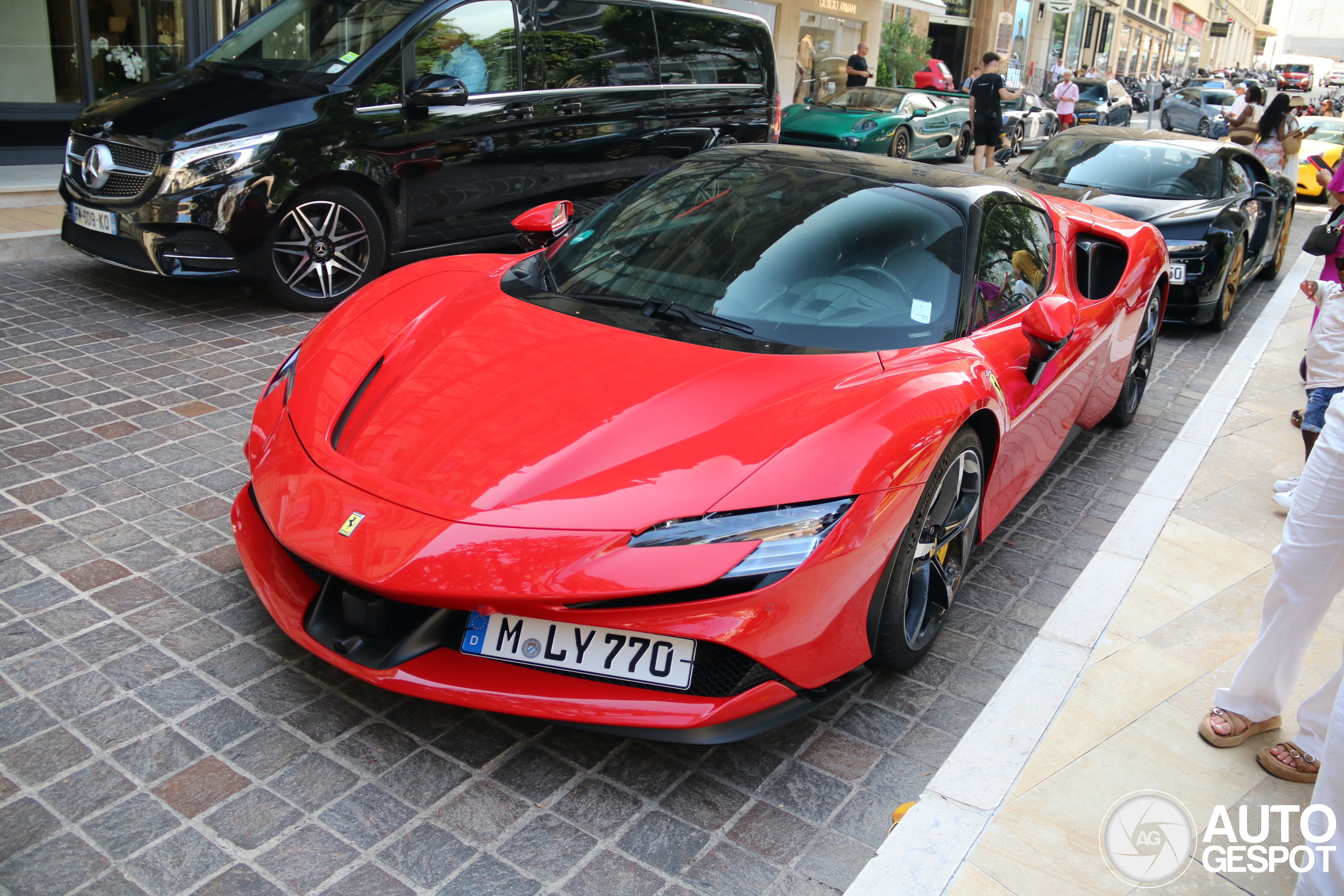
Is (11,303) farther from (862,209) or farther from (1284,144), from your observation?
(1284,144)

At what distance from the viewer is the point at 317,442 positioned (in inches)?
110

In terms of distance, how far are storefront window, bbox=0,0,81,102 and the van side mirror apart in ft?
19.2

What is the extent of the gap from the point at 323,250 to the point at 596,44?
256cm

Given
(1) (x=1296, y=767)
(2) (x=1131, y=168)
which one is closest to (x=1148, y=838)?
(1) (x=1296, y=767)

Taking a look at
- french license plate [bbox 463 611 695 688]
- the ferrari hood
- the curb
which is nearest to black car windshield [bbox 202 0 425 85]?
the ferrari hood

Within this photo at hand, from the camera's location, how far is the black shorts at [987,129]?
1485 centimetres

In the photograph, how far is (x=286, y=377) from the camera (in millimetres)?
3229

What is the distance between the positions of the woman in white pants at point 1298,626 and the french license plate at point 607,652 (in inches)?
61.8

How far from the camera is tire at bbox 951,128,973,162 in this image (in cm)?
1816

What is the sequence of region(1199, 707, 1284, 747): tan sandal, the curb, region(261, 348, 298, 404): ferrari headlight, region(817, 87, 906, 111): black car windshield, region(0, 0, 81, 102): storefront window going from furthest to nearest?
1. region(817, 87, 906, 111): black car windshield
2. region(0, 0, 81, 102): storefront window
3. region(261, 348, 298, 404): ferrari headlight
4. region(1199, 707, 1284, 747): tan sandal
5. the curb

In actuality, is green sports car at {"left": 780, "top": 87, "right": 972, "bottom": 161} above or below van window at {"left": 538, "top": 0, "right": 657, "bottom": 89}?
below

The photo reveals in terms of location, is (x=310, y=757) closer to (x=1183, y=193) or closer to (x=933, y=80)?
(x=1183, y=193)

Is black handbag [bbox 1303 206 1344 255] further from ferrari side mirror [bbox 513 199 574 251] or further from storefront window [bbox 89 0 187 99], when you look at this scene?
storefront window [bbox 89 0 187 99]

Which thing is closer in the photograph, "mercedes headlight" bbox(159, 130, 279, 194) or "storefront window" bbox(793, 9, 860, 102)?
"mercedes headlight" bbox(159, 130, 279, 194)
